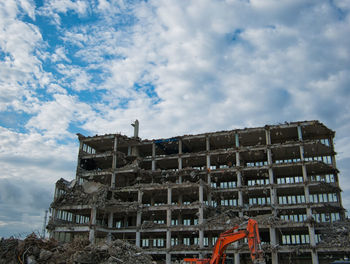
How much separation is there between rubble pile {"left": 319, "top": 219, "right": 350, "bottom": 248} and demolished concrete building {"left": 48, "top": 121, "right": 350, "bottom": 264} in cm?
19

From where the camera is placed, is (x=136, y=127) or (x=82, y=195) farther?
(x=136, y=127)

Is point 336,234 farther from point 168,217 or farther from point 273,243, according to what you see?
point 168,217

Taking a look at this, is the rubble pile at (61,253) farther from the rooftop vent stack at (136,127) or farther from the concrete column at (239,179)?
the rooftop vent stack at (136,127)

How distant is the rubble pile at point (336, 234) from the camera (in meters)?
43.9

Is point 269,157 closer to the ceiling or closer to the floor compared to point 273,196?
closer to the ceiling

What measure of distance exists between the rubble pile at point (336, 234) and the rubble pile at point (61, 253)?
2634 cm

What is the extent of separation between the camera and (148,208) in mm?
54719

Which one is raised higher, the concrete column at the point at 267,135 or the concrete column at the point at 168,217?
the concrete column at the point at 267,135

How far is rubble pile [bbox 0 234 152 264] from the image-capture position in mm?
28156

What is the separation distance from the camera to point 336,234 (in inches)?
1822

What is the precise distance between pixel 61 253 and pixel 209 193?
30.9m

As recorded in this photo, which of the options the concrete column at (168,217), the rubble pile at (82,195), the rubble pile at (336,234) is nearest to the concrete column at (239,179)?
the concrete column at (168,217)

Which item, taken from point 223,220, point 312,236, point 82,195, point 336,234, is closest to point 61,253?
point 82,195

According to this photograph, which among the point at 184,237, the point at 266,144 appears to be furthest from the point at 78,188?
the point at 266,144
